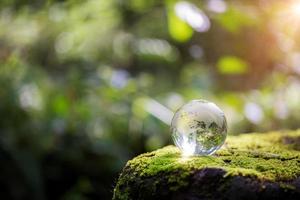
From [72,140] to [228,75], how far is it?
2.46 metres

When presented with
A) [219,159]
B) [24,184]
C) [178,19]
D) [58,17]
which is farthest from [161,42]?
[219,159]

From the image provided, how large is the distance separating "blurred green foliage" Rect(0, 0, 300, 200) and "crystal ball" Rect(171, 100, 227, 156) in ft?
4.97

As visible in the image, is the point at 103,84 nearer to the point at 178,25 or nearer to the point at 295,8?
the point at 178,25

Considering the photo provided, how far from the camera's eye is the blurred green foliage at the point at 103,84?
3.92 metres


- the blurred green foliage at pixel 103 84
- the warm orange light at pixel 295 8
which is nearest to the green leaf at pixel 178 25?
the blurred green foliage at pixel 103 84

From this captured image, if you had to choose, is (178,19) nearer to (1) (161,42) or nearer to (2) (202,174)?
(2) (202,174)

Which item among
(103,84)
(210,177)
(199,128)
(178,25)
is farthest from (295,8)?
(210,177)

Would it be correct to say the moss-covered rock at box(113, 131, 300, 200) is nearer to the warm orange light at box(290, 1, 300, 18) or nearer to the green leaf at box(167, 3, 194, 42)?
the green leaf at box(167, 3, 194, 42)

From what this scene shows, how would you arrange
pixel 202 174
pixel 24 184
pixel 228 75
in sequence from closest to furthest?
pixel 202 174 → pixel 24 184 → pixel 228 75

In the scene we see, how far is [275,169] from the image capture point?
1399 millimetres

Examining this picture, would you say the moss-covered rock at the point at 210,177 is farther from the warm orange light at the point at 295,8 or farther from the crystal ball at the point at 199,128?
the warm orange light at the point at 295,8

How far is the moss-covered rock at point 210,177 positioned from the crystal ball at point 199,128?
42mm

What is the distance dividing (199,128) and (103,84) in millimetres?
2643

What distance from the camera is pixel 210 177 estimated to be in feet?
4.20
